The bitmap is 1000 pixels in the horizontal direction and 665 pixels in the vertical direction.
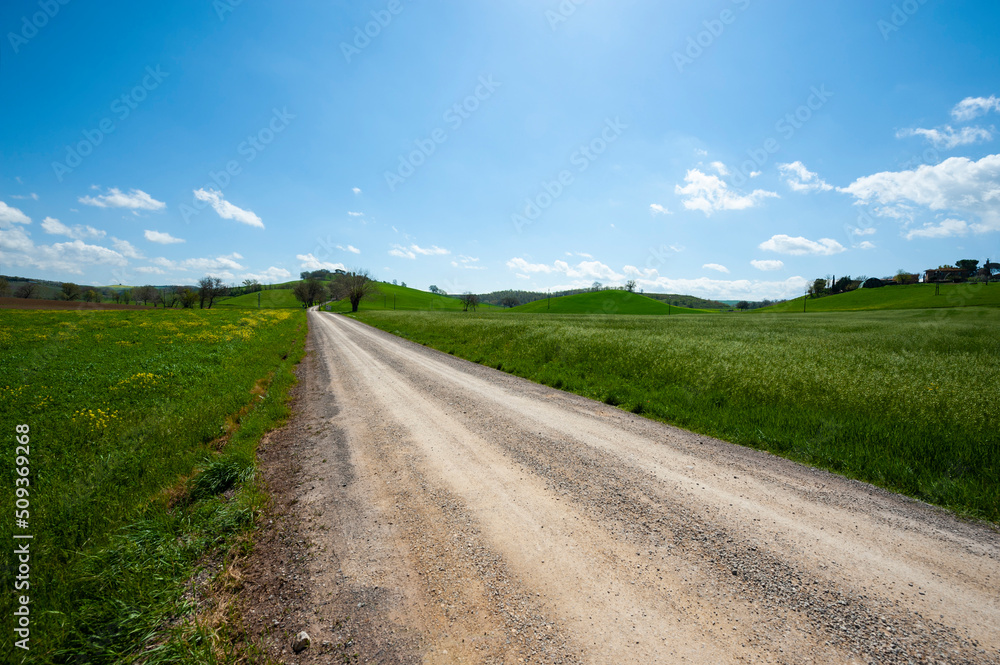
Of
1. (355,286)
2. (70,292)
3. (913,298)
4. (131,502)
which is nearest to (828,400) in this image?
(131,502)

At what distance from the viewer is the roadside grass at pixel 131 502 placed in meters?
3.16

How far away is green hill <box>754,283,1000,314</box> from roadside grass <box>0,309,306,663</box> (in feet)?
385

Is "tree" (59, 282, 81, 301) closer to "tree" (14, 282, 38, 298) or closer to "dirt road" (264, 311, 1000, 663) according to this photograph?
"tree" (14, 282, 38, 298)

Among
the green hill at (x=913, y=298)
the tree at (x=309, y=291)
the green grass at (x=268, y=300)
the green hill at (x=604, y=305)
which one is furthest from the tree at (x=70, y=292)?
the green hill at (x=913, y=298)

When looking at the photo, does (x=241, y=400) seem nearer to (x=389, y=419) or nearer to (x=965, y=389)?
(x=389, y=419)

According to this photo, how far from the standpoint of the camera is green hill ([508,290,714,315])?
127750mm

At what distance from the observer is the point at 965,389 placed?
32.5 ft

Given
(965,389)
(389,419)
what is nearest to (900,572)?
(389,419)

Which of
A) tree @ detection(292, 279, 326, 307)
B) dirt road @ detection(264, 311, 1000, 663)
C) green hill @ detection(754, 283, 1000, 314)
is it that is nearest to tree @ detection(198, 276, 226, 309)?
tree @ detection(292, 279, 326, 307)

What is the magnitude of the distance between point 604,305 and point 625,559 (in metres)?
136

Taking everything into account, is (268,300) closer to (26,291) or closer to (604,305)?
(26,291)

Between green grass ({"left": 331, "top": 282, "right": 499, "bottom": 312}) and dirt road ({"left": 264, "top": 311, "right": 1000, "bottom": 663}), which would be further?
green grass ({"left": 331, "top": 282, "right": 499, "bottom": 312})

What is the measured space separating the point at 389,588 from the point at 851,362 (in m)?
18.8

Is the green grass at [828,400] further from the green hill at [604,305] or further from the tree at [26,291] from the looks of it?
the tree at [26,291]
